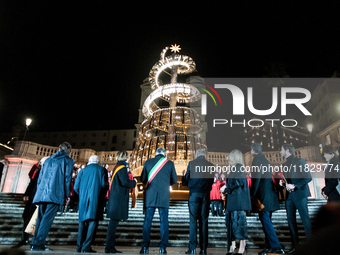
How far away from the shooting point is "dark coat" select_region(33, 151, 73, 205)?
13.5 ft

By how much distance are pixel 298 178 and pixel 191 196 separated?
2010 millimetres

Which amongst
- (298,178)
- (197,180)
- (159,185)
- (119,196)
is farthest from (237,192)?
(119,196)

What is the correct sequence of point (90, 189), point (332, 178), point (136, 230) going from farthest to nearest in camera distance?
1. point (136, 230)
2. point (332, 178)
3. point (90, 189)

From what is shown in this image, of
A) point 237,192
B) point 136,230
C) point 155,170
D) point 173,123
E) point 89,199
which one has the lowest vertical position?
point 136,230

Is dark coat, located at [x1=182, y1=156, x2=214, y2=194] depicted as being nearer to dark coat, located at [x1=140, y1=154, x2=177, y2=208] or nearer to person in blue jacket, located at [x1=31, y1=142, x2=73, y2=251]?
dark coat, located at [x1=140, y1=154, x2=177, y2=208]

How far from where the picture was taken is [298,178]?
170 inches

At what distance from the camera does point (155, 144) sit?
16453mm

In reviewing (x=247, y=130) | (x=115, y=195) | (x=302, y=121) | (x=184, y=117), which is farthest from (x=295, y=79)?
(x=115, y=195)

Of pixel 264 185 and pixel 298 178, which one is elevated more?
pixel 298 178

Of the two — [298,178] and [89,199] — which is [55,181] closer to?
[89,199]

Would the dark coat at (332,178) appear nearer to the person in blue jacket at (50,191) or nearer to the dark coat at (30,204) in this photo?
the person in blue jacket at (50,191)

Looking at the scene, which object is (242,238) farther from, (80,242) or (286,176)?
(80,242)

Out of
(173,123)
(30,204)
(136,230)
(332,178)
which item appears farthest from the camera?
(173,123)

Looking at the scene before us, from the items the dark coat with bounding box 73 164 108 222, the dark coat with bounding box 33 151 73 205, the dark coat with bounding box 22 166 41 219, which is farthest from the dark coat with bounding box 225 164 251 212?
the dark coat with bounding box 22 166 41 219
